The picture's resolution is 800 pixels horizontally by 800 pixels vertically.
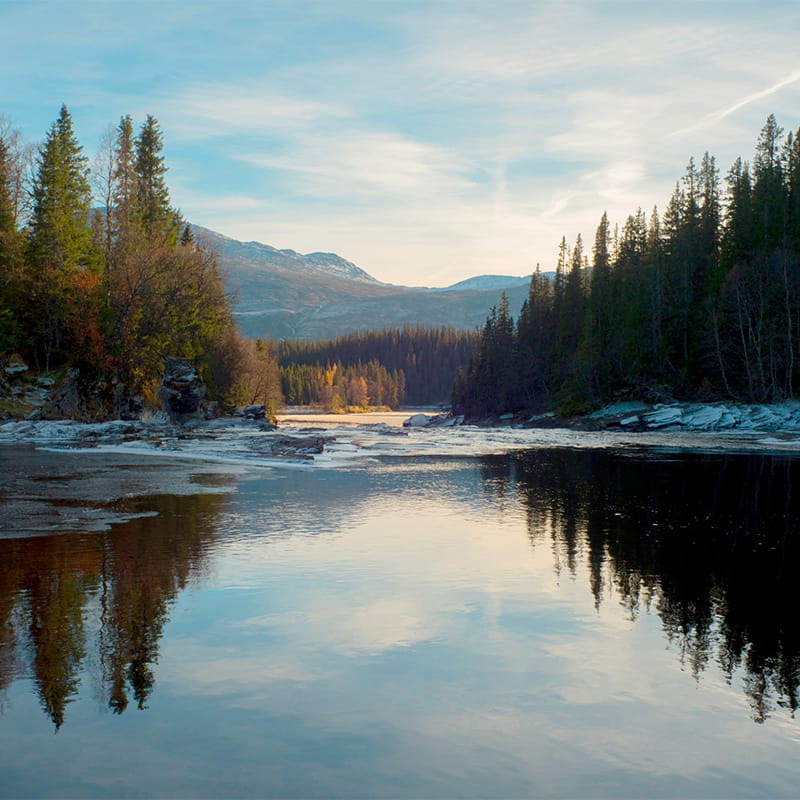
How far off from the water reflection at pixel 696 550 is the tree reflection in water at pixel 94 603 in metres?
6.80

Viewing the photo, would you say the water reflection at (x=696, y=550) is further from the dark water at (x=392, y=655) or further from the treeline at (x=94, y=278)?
the treeline at (x=94, y=278)

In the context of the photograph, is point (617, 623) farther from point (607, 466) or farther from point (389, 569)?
point (607, 466)

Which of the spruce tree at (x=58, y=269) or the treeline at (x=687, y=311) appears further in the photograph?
the treeline at (x=687, y=311)

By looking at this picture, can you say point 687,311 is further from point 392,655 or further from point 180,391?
point 392,655

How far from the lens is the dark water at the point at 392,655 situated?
20.3ft

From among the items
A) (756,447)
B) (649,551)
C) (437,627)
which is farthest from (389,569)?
(756,447)

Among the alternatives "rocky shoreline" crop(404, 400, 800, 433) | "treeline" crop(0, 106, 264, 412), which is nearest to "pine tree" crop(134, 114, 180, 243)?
"treeline" crop(0, 106, 264, 412)

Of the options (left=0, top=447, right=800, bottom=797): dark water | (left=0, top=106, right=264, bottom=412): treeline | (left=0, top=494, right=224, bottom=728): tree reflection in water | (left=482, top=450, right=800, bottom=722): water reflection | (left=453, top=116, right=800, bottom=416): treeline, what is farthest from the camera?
(left=453, top=116, right=800, bottom=416): treeline

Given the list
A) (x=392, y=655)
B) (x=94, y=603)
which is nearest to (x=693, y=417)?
(x=392, y=655)

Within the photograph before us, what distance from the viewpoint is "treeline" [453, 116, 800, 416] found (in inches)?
2997

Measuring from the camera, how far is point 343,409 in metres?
188

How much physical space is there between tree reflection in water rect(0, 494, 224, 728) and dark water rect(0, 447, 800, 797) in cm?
5

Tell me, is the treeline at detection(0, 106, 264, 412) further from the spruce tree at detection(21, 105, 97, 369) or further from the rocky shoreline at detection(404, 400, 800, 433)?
the rocky shoreline at detection(404, 400, 800, 433)

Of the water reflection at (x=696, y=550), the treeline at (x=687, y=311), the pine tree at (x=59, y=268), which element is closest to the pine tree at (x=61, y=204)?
the pine tree at (x=59, y=268)
